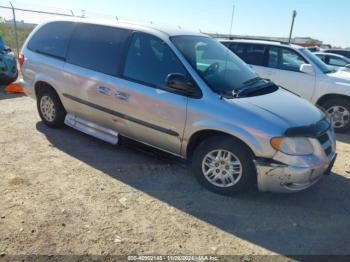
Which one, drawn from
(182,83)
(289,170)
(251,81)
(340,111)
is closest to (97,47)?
(182,83)

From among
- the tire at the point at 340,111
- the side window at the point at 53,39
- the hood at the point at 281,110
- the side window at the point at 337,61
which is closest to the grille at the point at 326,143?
the hood at the point at 281,110

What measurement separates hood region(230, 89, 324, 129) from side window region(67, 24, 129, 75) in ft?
5.93

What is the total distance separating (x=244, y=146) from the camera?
381 cm

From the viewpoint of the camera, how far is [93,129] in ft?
16.8

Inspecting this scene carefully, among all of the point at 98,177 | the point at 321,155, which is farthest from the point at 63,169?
the point at 321,155

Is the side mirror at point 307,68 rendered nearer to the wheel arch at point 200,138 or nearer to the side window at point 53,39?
the wheel arch at point 200,138

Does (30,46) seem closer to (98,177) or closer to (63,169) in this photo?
(63,169)

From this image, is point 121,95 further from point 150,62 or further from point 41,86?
point 41,86

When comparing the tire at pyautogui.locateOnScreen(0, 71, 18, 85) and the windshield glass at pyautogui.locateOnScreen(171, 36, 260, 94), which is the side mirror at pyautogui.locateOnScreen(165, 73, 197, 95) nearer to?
the windshield glass at pyautogui.locateOnScreen(171, 36, 260, 94)

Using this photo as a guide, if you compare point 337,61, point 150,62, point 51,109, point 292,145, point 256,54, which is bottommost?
point 51,109

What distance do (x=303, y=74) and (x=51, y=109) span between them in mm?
5113

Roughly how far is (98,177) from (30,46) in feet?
9.41

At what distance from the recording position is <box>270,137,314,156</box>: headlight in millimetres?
3564

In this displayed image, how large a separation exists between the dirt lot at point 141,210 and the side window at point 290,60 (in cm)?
313
